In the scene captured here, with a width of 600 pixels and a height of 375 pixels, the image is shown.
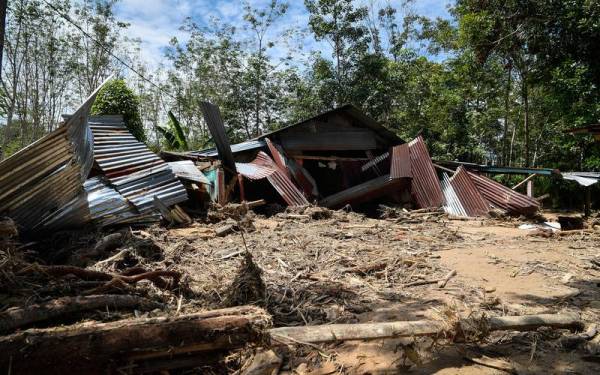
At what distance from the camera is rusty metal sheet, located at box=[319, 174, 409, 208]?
1156cm

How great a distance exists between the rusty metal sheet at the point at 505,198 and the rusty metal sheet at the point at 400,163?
81.1 inches

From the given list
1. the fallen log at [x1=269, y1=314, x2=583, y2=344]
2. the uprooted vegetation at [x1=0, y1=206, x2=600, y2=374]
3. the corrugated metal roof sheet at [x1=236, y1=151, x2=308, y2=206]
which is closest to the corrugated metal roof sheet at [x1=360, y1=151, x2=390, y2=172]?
the corrugated metal roof sheet at [x1=236, y1=151, x2=308, y2=206]

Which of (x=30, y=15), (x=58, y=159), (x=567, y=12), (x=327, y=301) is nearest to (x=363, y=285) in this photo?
(x=327, y=301)

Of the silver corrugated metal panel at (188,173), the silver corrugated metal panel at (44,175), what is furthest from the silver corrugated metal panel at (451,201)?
the silver corrugated metal panel at (44,175)

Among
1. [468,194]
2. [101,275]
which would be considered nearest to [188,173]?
[101,275]

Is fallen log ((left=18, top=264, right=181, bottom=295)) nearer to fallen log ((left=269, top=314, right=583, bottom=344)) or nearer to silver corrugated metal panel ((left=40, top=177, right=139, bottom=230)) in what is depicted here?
fallen log ((left=269, top=314, right=583, bottom=344))

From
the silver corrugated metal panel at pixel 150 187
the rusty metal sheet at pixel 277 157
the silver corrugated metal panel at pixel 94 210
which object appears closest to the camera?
the silver corrugated metal panel at pixel 94 210

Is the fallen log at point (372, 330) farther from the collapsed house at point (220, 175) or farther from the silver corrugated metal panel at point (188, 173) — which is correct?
the silver corrugated metal panel at point (188, 173)

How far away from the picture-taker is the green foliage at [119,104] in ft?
51.9

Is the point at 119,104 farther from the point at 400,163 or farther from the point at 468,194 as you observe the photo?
the point at 468,194

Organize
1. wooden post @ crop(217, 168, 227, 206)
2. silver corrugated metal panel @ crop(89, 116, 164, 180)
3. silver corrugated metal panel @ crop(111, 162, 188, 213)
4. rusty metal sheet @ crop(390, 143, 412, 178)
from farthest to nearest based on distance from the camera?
rusty metal sheet @ crop(390, 143, 412, 178) → wooden post @ crop(217, 168, 227, 206) → silver corrugated metal panel @ crop(89, 116, 164, 180) → silver corrugated metal panel @ crop(111, 162, 188, 213)

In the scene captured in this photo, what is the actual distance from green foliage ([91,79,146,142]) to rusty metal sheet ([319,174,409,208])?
31.0 ft

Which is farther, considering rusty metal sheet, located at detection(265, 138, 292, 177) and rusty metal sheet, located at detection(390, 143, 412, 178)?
rusty metal sheet, located at detection(265, 138, 292, 177)

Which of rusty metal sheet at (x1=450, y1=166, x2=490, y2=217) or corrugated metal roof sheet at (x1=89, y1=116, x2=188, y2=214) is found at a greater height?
corrugated metal roof sheet at (x1=89, y1=116, x2=188, y2=214)
